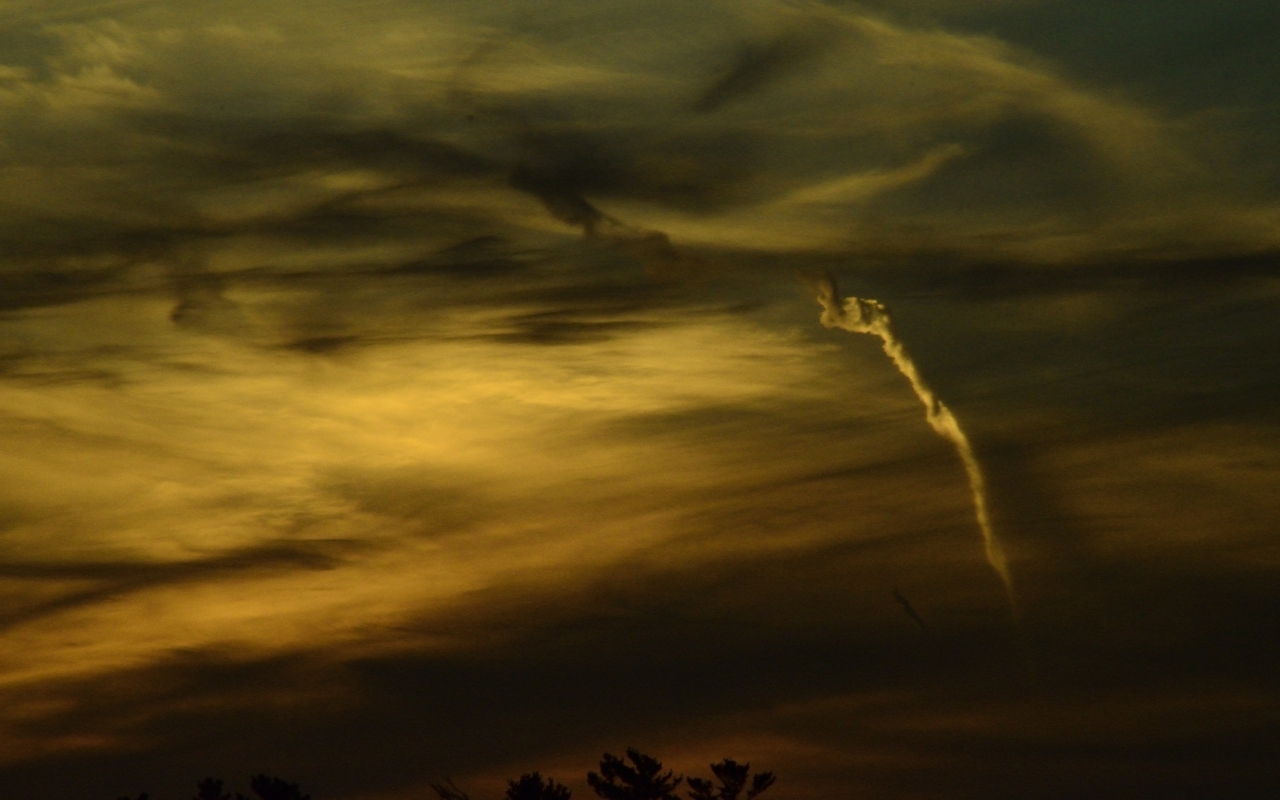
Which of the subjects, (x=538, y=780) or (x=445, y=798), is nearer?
(x=538, y=780)

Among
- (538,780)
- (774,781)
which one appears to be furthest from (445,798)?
(774,781)

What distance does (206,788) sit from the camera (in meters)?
117

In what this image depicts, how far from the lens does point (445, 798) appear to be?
414 ft

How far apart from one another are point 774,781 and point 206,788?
39.8m

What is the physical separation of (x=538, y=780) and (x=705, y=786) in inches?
467

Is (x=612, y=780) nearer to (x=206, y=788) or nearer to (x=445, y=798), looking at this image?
(x=445, y=798)

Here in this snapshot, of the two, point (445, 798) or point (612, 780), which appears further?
point (445, 798)

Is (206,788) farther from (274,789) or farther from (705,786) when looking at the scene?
(705,786)

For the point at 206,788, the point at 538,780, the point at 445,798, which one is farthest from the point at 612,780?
the point at 206,788

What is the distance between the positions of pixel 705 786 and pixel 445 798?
71.6 feet

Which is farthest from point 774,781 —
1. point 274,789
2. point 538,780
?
point 274,789

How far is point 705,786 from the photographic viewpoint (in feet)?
383

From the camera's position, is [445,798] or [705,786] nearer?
[705,786]

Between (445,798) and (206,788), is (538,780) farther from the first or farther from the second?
(206,788)
